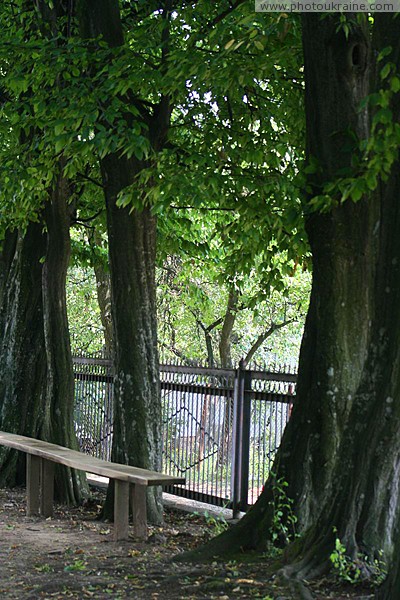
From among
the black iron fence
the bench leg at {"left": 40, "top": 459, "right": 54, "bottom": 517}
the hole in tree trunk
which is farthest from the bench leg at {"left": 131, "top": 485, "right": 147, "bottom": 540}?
the hole in tree trunk

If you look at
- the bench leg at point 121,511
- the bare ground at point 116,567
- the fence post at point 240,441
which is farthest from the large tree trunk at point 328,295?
the fence post at point 240,441

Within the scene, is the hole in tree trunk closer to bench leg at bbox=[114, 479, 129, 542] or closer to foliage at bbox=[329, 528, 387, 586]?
foliage at bbox=[329, 528, 387, 586]

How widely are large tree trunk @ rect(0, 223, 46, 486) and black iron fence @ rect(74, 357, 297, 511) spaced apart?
2.21 m

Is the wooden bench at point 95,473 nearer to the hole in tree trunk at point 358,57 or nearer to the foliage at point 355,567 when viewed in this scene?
the foliage at point 355,567

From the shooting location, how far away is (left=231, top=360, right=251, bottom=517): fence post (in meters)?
12.3

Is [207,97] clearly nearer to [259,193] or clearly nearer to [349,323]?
[259,193]

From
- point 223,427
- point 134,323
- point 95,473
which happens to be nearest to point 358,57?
point 134,323

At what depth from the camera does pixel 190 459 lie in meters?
13.5

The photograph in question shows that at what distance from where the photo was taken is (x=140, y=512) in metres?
10.7

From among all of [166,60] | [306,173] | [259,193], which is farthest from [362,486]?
[166,60]

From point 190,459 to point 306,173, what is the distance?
6502 mm

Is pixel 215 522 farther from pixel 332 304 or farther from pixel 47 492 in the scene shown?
pixel 332 304

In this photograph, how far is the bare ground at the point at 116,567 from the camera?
718 cm

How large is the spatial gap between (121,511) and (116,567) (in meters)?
1.87
